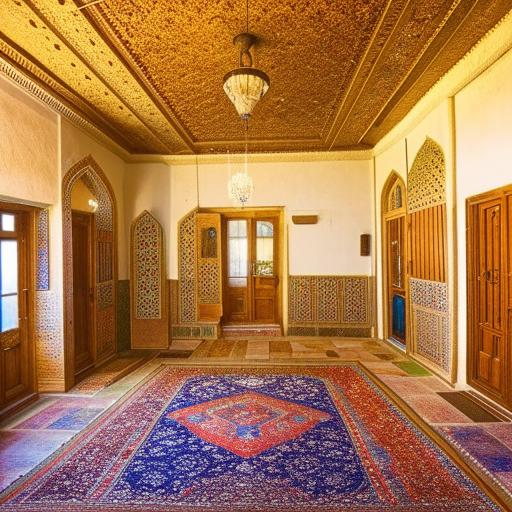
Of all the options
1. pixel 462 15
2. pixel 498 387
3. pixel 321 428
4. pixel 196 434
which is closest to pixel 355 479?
pixel 321 428

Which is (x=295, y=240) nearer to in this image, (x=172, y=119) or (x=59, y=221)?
(x=172, y=119)

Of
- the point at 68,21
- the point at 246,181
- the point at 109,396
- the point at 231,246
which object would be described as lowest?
the point at 109,396

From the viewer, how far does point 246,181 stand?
5445 millimetres

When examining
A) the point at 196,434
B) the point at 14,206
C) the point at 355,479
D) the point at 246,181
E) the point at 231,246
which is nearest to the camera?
the point at 355,479

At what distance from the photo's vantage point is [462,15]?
277 cm

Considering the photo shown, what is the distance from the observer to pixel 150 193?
6.29 m

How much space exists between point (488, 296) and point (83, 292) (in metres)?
4.43

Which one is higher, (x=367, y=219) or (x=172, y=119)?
(x=172, y=119)

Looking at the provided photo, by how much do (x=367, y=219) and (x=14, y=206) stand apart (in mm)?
4862

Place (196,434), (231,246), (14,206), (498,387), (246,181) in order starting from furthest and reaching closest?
(231,246) < (246,181) < (14,206) < (498,387) < (196,434)

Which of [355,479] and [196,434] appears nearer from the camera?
[355,479]

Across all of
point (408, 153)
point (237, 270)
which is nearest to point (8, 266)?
point (237, 270)

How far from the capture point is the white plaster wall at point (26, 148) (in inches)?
131

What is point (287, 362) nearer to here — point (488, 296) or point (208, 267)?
point (208, 267)
